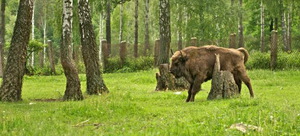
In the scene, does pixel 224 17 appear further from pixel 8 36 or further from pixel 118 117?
pixel 8 36

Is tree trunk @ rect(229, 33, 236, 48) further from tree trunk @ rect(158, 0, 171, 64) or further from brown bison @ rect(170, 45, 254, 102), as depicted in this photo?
→ brown bison @ rect(170, 45, 254, 102)

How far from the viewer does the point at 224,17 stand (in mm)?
35781

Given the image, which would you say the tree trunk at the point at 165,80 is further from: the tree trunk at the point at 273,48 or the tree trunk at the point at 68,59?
the tree trunk at the point at 273,48

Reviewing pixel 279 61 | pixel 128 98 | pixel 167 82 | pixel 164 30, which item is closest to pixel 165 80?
pixel 167 82

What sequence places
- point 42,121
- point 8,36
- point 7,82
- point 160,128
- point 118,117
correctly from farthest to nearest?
point 8,36, point 7,82, point 118,117, point 42,121, point 160,128

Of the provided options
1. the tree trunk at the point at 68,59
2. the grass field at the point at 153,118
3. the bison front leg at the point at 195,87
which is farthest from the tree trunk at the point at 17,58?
the bison front leg at the point at 195,87

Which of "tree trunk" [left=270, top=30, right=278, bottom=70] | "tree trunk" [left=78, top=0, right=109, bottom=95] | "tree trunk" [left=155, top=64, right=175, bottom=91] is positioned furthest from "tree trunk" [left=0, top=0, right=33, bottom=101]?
"tree trunk" [left=270, top=30, right=278, bottom=70]

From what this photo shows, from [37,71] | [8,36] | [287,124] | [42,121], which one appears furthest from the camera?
[8,36]

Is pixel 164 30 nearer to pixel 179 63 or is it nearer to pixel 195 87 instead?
pixel 179 63

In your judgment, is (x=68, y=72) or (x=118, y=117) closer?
(x=118, y=117)

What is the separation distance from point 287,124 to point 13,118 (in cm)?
548

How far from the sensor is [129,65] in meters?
31.8

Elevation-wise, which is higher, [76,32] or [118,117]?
[76,32]

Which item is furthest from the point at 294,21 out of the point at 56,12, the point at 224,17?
the point at 56,12
